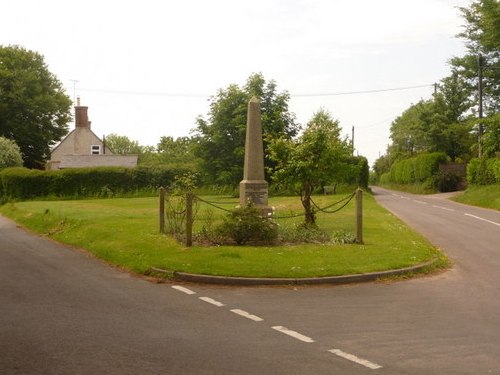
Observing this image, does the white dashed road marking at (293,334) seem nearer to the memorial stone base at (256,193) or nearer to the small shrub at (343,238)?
the small shrub at (343,238)

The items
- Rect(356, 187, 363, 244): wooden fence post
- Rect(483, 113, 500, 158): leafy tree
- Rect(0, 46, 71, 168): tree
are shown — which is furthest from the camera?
Rect(0, 46, 71, 168): tree

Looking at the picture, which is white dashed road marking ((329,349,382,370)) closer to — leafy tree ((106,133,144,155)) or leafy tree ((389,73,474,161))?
leafy tree ((389,73,474,161))

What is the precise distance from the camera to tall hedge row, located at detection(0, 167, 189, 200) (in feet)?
123

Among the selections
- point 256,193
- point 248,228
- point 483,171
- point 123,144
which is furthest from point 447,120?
point 123,144

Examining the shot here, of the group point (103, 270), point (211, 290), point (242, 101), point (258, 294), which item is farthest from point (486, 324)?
point (242, 101)

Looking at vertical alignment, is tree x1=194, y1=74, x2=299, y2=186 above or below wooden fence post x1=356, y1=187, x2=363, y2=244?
above

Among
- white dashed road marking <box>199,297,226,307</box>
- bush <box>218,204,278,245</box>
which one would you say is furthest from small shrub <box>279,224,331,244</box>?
white dashed road marking <box>199,297,226,307</box>

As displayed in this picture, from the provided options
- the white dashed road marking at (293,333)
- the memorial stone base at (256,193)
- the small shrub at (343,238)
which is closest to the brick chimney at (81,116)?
the memorial stone base at (256,193)

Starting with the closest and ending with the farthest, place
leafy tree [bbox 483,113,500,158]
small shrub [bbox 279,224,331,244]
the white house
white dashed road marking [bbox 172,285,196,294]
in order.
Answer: white dashed road marking [bbox 172,285,196,294] → small shrub [bbox 279,224,331,244] → leafy tree [bbox 483,113,500,158] → the white house

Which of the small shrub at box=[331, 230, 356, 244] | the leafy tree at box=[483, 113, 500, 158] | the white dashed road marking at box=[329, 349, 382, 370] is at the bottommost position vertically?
the white dashed road marking at box=[329, 349, 382, 370]

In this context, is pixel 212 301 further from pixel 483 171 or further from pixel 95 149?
pixel 95 149

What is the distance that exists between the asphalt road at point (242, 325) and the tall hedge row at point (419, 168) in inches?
1534

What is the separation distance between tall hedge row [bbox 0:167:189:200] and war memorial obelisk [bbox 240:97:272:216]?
25.3m

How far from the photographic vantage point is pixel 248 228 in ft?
44.7
